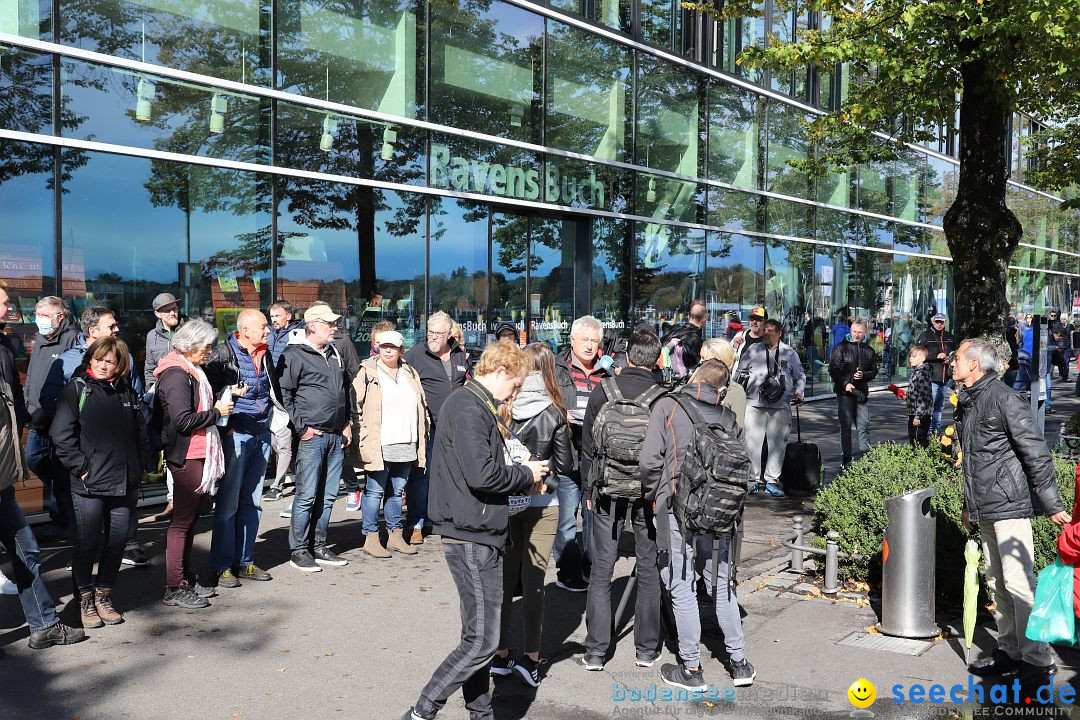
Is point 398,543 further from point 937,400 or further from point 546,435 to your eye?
point 937,400

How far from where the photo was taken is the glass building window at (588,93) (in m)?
15.4

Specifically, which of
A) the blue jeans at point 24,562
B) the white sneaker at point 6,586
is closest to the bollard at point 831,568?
the blue jeans at point 24,562

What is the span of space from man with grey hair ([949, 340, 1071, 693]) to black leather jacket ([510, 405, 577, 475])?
2.29m

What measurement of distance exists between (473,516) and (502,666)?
131 centimetres

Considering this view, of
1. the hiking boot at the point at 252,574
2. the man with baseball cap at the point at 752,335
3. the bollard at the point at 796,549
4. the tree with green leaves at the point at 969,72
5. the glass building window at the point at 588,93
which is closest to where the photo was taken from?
the hiking boot at the point at 252,574

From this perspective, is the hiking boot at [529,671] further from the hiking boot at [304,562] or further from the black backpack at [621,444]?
the hiking boot at [304,562]

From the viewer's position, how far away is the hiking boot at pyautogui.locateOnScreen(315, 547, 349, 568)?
7.78 m

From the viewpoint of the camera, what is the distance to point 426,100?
13.3m

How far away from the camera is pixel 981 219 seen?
987 centimetres

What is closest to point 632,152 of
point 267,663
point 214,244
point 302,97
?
point 302,97

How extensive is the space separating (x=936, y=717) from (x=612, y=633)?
6.50 feet

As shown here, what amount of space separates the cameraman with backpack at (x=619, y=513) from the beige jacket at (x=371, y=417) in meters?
2.80

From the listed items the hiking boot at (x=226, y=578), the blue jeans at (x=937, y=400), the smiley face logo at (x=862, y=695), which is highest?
the blue jeans at (x=937, y=400)

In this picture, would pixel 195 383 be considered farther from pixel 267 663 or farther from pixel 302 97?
pixel 302 97
